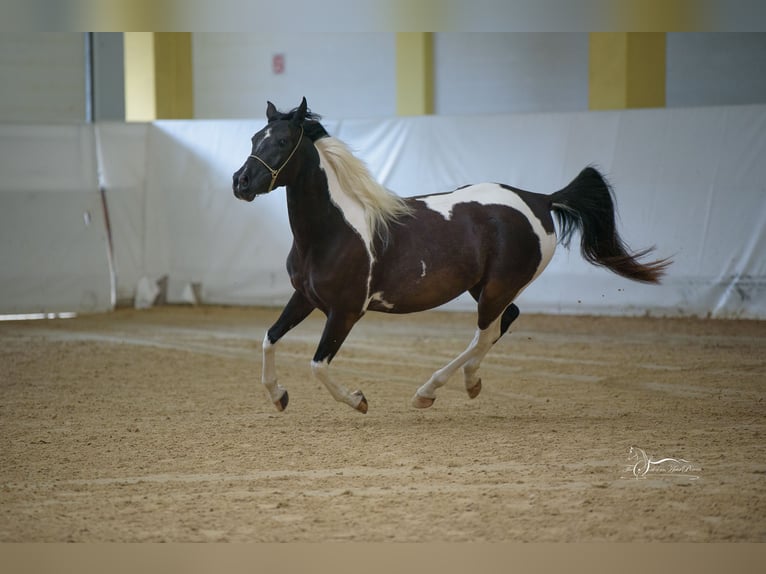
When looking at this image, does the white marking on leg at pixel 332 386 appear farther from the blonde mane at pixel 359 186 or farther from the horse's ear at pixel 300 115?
the horse's ear at pixel 300 115

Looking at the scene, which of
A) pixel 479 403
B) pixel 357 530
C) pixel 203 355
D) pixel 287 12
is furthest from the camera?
pixel 203 355

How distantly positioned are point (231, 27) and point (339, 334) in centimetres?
282

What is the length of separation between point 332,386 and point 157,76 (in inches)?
355

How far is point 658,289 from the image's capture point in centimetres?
1018

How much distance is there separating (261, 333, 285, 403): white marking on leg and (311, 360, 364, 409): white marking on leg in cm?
23

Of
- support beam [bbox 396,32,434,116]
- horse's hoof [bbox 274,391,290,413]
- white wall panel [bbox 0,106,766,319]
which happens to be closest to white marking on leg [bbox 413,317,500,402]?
horse's hoof [bbox 274,391,290,413]

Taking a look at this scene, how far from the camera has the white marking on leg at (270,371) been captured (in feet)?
16.6

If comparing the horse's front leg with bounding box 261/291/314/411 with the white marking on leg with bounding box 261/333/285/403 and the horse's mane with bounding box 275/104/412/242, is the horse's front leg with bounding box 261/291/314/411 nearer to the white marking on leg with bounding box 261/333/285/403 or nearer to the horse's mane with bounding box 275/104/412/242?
the white marking on leg with bounding box 261/333/285/403

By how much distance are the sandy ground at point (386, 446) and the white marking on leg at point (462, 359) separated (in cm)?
16

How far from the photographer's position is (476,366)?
A: 546 cm

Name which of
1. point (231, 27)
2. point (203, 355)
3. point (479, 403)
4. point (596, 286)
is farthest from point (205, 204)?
point (231, 27)

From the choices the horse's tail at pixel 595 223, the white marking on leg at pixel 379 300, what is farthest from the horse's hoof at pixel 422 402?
the horse's tail at pixel 595 223

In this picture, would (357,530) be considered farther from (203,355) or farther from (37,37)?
(37,37)

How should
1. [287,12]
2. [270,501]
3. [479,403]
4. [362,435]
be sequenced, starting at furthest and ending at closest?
[479,403]
[362,435]
[270,501]
[287,12]
